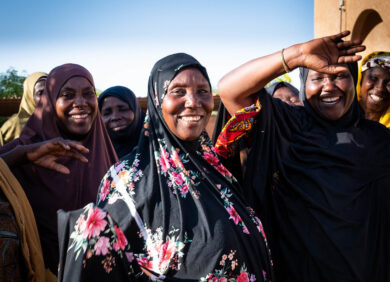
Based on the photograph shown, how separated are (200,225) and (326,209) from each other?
835 millimetres

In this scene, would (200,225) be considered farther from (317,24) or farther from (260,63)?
(317,24)

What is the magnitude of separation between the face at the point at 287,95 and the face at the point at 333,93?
5.85 feet

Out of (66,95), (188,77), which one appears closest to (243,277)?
(188,77)

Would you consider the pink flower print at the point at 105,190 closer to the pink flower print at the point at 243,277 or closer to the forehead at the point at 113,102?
the pink flower print at the point at 243,277

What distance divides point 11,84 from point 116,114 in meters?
12.8

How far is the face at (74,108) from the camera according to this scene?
2.77 m

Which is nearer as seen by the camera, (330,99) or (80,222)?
(80,222)

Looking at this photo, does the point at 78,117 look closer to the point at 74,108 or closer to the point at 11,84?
the point at 74,108

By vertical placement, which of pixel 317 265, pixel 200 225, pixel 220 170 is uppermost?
pixel 220 170

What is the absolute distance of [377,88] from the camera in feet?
11.7

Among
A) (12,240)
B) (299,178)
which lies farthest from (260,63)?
(12,240)

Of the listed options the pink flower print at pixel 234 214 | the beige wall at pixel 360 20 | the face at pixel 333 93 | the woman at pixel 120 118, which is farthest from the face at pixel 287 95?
the beige wall at pixel 360 20

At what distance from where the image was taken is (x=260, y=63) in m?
2.18

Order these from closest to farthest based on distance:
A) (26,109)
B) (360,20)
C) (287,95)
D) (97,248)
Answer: (97,248) < (287,95) < (26,109) < (360,20)
